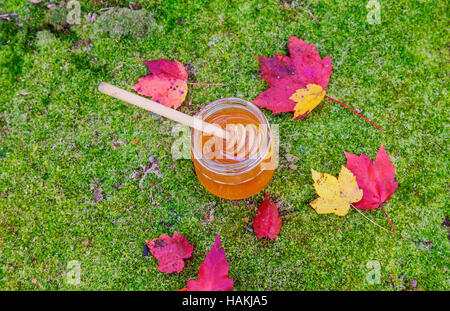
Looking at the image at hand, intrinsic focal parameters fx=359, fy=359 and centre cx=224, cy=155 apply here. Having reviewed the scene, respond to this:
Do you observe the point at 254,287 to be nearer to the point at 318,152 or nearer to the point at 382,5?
the point at 318,152

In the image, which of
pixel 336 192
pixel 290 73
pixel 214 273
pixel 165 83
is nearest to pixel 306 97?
pixel 290 73

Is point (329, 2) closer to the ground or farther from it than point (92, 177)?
farther from it

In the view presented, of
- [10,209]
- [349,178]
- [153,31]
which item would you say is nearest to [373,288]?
[349,178]

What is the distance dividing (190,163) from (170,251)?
51 cm

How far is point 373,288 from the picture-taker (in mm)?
1973

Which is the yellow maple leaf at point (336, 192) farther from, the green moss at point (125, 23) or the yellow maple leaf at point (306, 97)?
the green moss at point (125, 23)

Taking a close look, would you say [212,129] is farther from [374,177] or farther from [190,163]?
[374,177]

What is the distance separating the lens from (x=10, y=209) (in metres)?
2.12

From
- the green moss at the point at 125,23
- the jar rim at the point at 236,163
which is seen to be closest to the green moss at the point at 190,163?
the green moss at the point at 125,23

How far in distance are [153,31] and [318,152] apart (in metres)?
1.24

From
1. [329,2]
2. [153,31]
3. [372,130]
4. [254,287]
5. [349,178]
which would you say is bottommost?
[254,287]

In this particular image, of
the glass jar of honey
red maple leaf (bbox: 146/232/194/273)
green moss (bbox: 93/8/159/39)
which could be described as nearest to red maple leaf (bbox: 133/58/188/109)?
green moss (bbox: 93/8/159/39)

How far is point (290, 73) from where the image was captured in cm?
204

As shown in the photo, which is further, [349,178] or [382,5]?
[382,5]
